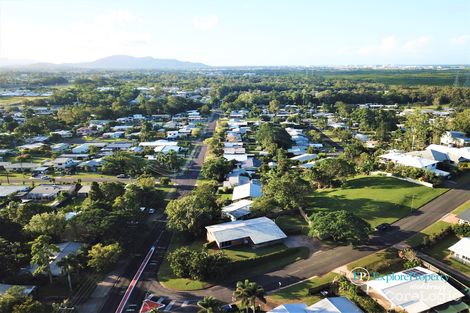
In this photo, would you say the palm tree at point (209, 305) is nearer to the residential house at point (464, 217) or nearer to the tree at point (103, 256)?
the tree at point (103, 256)

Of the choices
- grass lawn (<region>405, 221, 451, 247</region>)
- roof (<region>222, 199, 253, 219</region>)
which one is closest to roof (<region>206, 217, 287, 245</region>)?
roof (<region>222, 199, 253, 219</region>)

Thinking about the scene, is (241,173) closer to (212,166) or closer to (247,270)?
(212,166)

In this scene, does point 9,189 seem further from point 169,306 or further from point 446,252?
point 446,252

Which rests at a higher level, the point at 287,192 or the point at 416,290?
the point at 287,192

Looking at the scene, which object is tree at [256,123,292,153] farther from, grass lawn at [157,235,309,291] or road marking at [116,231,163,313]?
road marking at [116,231,163,313]

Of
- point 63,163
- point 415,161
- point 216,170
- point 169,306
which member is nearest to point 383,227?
point 415,161
